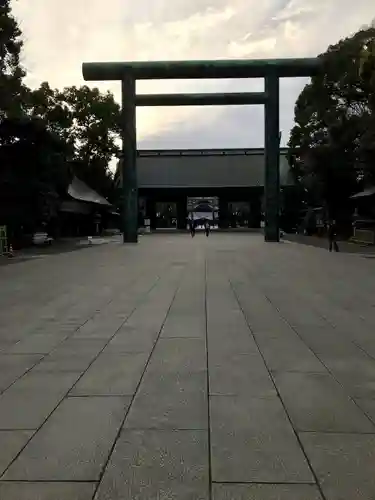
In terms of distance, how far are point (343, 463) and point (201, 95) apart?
1320 inches

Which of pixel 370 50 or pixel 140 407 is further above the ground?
pixel 370 50

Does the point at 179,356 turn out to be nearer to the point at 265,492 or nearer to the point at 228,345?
the point at 228,345

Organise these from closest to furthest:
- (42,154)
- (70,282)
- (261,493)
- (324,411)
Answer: (261,493) → (324,411) → (70,282) → (42,154)

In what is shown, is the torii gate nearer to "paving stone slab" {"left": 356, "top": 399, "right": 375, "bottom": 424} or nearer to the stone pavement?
the stone pavement

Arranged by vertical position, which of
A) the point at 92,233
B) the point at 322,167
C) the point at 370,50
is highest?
the point at 370,50

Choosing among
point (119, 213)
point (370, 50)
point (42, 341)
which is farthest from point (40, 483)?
point (119, 213)

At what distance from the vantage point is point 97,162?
171 feet

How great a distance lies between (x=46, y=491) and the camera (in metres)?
3.17

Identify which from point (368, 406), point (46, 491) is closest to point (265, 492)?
point (46, 491)

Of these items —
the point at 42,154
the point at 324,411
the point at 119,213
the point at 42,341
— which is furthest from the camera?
the point at 119,213

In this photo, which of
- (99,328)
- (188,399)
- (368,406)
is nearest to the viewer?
(368,406)

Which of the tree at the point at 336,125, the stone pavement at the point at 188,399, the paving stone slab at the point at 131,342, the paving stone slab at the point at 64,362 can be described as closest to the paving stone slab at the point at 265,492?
the stone pavement at the point at 188,399

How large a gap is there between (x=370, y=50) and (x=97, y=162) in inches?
1417

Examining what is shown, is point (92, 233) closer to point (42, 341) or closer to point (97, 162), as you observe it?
point (97, 162)
